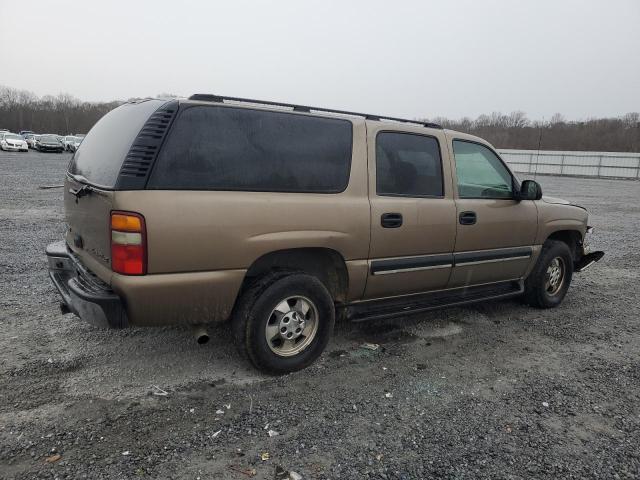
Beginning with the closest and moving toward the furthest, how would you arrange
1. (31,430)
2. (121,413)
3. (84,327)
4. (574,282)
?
(31,430) → (121,413) → (84,327) → (574,282)

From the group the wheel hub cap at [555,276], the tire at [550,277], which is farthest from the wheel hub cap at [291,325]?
the wheel hub cap at [555,276]

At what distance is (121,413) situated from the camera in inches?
113

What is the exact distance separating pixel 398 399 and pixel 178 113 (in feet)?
7.73

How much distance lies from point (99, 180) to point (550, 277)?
4631 mm

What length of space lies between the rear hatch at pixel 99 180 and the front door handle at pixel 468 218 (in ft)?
8.67

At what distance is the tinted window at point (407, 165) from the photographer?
3.78m

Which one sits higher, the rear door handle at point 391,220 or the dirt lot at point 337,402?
the rear door handle at point 391,220

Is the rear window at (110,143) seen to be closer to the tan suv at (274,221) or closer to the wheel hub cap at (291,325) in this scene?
the tan suv at (274,221)

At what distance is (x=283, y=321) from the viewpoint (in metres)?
3.39

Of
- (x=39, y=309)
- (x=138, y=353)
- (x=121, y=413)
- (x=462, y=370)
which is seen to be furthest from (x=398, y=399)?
(x=39, y=309)

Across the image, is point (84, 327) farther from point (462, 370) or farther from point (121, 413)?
point (462, 370)

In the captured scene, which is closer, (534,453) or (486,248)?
(534,453)

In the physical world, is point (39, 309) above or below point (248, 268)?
below

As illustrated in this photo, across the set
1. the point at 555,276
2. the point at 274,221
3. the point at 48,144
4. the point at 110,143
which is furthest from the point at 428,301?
the point at 48,144
